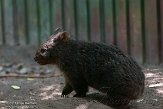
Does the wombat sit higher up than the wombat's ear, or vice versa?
the wombat's ear

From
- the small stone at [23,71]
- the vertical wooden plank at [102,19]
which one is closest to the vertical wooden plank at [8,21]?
the small stone at [23,71]

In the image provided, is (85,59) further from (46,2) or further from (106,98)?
(46,2)

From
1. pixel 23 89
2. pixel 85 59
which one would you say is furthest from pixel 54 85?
pixel 85 59

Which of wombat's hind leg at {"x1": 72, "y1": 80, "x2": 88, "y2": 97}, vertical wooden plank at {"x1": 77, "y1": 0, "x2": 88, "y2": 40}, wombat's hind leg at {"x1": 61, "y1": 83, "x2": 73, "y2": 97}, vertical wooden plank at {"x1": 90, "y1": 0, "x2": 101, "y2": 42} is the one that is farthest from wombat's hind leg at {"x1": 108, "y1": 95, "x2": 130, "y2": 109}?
vertical wooden plank at {"x1": 77, "y1": 0, "x2": 88, "y2": 40}

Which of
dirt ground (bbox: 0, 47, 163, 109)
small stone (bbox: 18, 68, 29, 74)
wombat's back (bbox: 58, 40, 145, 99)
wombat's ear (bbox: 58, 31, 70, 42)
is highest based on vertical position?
wombat's ear (bbox: 58, 31, 70, 42)

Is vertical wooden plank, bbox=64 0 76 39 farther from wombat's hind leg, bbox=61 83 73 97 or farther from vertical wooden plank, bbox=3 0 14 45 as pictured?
wombat's hind leg, bbox=61 83 73 97
